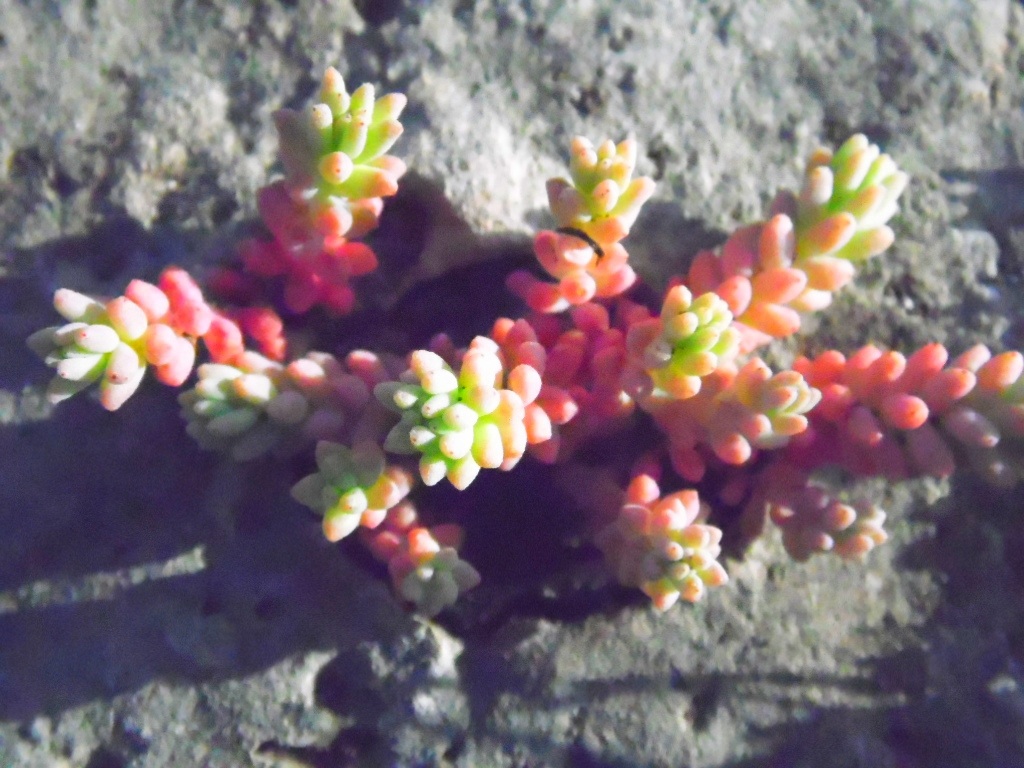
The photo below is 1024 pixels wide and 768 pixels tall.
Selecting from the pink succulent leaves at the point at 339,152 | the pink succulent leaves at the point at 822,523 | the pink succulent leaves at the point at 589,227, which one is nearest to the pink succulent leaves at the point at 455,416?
the pink succulent leaves at the point at 589,227

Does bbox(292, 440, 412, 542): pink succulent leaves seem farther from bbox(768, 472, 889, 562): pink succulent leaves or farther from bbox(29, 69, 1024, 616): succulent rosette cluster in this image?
bbox(768, 472, 889, 562): pink succulent leaves

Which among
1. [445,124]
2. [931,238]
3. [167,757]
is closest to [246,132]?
[445,124]

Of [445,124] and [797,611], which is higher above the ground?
[445,124]

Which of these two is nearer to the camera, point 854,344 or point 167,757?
point 167,757

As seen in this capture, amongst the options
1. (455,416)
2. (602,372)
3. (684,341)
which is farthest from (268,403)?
(684,341)

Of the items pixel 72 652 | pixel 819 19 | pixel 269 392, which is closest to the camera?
pixel 269 392

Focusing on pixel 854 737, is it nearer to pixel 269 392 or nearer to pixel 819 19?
pixel 269 392

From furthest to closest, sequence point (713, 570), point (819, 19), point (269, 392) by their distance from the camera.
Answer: point (819, 19), point (269, 392), point (713, 570)

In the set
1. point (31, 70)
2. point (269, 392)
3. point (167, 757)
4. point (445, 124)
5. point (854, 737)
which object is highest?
point (445, 124)
